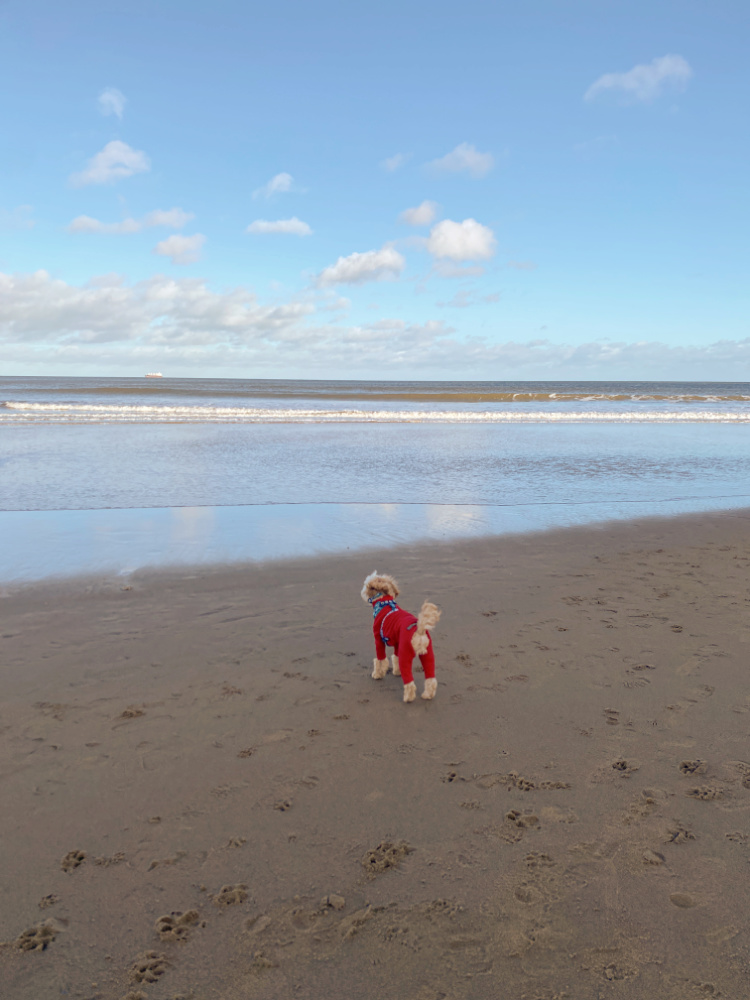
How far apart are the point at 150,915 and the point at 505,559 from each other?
5925mm

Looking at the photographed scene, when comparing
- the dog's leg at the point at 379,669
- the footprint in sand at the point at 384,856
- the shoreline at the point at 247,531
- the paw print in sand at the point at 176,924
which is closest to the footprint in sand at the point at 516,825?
the footprint in sand at the point at 384,856

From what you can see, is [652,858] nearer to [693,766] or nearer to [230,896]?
[693,766]

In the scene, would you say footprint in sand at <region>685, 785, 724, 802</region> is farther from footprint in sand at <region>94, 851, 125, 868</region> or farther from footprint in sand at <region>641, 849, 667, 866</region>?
footprint in sand at <region>94, 851, 125, 868</region>

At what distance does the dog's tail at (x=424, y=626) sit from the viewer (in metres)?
4.05

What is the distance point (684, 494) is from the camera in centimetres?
1230

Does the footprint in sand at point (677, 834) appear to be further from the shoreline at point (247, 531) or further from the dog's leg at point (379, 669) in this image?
the shoreline at point (247, 531)

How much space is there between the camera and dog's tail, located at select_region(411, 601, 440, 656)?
4.05 meters

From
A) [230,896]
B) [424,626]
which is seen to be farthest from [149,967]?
[424,626]

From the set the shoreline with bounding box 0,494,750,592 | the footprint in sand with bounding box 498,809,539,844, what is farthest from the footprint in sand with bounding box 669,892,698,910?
the shoreline with bounding box 0,494,750,592

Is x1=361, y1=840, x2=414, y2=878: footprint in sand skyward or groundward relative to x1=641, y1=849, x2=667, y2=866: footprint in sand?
groundward

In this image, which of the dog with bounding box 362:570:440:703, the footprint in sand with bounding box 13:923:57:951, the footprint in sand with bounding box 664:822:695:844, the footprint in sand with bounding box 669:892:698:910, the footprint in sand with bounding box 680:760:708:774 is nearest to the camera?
the footprint in sand with bounding box 13:923:57:951

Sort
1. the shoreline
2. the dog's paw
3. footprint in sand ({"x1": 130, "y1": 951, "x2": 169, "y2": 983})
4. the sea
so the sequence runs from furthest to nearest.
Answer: the sea
the shoreline
the dog's paw
footprint in sand ({"x1": 130, "y1": 951, "x2": 169, "y2": 983})

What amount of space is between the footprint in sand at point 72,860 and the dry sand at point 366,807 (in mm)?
12

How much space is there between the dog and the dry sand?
163 millimetres
